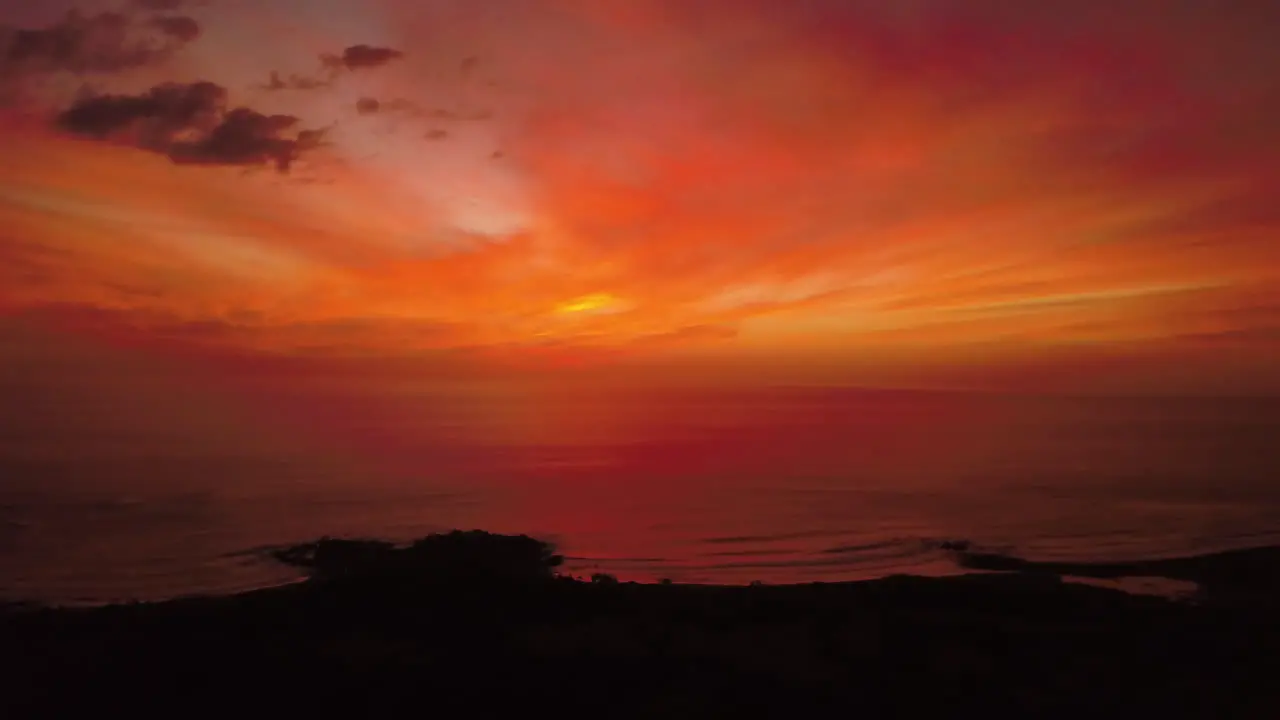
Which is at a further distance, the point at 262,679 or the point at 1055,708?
the point at 262,679

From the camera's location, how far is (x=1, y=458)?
7825cm

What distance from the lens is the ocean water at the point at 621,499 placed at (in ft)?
133

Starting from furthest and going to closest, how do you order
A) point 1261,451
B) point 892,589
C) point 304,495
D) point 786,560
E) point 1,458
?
point 1261,451
point 1,458
point 304,495
point 786,560
point 892,589

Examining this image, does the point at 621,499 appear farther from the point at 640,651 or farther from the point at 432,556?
the point at 640,651

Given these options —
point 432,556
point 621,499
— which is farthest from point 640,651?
point 621,499

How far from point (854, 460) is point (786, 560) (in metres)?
55.0

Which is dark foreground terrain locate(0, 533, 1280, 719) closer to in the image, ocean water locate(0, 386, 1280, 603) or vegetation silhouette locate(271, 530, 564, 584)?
vegetation silhouette locate(271, 530, 564, 584)

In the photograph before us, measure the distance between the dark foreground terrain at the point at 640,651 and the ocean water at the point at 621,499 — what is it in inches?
421

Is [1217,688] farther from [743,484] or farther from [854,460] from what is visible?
[854,460]

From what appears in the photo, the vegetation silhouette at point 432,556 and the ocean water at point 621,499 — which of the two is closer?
the vegetation silhouette at point 432,556

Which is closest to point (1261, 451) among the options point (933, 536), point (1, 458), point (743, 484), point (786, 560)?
point (743, 484)

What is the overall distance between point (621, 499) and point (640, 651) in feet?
144

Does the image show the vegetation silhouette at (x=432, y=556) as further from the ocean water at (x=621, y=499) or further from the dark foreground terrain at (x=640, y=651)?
the dark foreground terrain at (x=640, y=651)

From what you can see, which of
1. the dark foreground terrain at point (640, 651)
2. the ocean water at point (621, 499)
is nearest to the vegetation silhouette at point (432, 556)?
the ocean water at point (621, 499)
